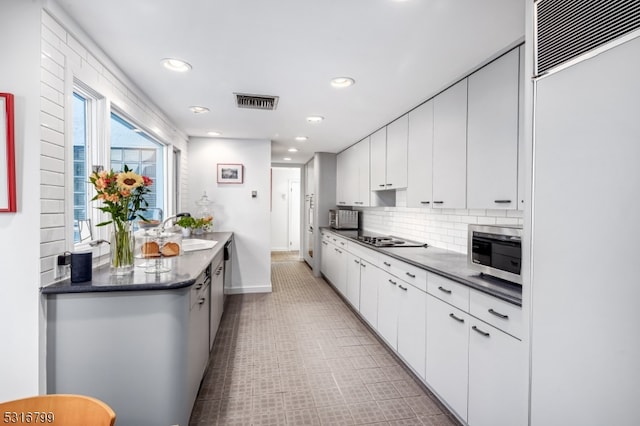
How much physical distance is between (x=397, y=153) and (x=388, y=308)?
167 centimetres

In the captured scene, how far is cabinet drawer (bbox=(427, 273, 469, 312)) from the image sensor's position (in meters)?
1.87

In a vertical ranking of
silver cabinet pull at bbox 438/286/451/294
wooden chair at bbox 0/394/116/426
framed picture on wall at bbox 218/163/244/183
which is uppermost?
framed picture on wall at bbox 218/163/244/183

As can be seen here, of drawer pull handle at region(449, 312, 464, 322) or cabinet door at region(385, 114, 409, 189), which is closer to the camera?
drawer pull handle at region(449, 312, 464, 322)

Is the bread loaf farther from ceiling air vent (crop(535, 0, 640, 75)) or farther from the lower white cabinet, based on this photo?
ceiling air vent (crop(535, 0, 640, 75))

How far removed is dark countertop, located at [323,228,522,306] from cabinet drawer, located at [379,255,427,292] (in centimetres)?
5

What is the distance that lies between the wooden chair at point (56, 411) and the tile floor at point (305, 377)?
133 cm

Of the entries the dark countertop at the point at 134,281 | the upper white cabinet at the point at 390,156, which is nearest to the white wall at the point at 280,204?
the upper white cabinet at the point at 390,156

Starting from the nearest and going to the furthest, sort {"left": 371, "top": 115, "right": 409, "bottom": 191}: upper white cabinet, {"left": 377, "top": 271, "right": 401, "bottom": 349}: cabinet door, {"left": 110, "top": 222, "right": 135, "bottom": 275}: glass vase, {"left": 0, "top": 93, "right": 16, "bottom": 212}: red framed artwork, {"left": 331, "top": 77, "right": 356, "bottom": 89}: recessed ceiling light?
{"left": 0, "top": 93, "right": 16, "bottom": 212}: red framed artwork, {"left": 110, "top": 222, "right": 135, "bottom": 275}: glass vase, {"left": 331, "top": 77, "right": 356, "bottom": 89}: recessed ceiling light, {"left": 377, "top": 271, "right": 401, "bottom": 349}: cabinet door, {"left": 371, "top": 115, "right": 409, "bottom": 191}: upper white cabinet

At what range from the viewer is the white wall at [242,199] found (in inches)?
185

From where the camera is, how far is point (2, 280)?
1492mm

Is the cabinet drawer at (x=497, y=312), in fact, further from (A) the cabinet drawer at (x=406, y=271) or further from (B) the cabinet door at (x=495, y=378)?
(A) the cabinet drawer at (x=406, y=271)

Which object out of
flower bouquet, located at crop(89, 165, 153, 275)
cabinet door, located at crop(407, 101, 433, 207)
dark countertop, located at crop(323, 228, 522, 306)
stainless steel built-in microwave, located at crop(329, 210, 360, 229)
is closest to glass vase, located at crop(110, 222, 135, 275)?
flower bouquet, located at crop(89, 165, 153, 275)

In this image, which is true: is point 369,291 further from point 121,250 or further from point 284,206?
point 284,206

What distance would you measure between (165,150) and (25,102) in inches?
100
